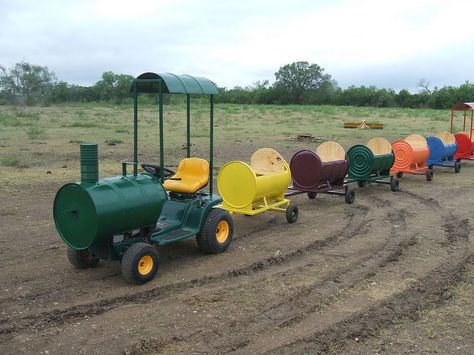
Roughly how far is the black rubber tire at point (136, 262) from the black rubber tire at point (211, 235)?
3.58 feet

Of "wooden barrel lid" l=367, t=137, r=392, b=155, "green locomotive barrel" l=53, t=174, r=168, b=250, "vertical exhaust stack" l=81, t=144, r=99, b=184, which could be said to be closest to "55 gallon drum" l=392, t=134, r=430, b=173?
"wooden barrel lid" l=367, t=137, r=392, b=155

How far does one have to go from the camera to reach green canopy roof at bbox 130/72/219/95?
645cm

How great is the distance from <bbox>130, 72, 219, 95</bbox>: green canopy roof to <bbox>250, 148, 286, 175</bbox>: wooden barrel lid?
2.61 m

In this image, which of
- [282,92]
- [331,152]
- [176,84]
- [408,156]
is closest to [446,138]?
[408,156]

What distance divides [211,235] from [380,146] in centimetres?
740

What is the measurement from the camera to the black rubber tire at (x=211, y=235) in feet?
23.6

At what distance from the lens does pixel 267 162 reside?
956cm

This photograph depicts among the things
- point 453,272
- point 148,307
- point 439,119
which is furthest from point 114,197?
point 439,119

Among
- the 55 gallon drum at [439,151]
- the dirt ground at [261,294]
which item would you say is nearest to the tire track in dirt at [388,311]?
the dirt ground at [261,294]

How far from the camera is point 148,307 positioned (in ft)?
18.0

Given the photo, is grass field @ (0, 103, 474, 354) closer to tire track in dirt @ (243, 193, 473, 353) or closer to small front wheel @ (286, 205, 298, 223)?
tire track in dirt @ (243, 193, 473, 353)

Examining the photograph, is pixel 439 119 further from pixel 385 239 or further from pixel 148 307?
pixel 148 307

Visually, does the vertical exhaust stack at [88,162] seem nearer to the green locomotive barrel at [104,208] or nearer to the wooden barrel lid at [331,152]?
the green locomotive barrel at [104,208]

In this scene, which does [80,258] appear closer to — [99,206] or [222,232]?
[99,206]
